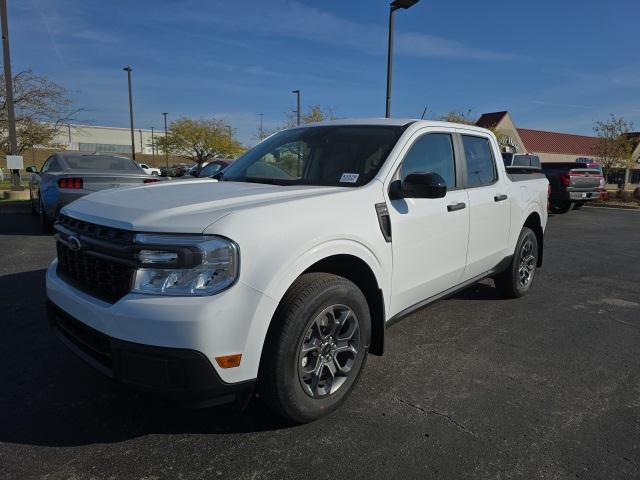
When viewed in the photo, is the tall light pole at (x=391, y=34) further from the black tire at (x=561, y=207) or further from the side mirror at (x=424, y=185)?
the side mirror at (x=424, y=185)

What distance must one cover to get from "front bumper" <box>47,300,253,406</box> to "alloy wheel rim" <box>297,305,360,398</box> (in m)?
A: 0.42

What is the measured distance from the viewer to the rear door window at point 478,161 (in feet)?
13.7

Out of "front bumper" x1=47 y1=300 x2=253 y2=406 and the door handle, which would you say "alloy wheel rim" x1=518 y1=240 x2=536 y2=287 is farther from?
"front bumper" x1=47 y1=300 x2=253 y2=406

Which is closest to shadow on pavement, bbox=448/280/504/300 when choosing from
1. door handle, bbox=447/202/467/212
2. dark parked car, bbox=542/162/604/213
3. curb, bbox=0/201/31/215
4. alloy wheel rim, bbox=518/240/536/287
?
alloy wheel rim, bbox=518/240/536/287

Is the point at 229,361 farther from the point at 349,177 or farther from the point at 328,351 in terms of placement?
the point at 349,177

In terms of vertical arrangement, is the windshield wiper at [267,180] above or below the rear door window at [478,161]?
below

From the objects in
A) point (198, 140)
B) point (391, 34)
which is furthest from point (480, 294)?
point (198, 140)

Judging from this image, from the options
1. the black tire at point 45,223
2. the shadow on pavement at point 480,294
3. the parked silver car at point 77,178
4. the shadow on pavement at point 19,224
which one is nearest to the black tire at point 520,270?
the shadow on pavement at point 480,294

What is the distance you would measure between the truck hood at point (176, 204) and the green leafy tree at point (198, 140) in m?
48.7

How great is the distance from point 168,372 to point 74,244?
1.00 m

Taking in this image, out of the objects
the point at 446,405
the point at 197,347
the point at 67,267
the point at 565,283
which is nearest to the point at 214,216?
the point at 197,347

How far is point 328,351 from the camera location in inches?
108

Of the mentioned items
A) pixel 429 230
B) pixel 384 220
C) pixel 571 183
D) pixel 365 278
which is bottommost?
pixel 365 278

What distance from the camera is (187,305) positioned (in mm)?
2119
